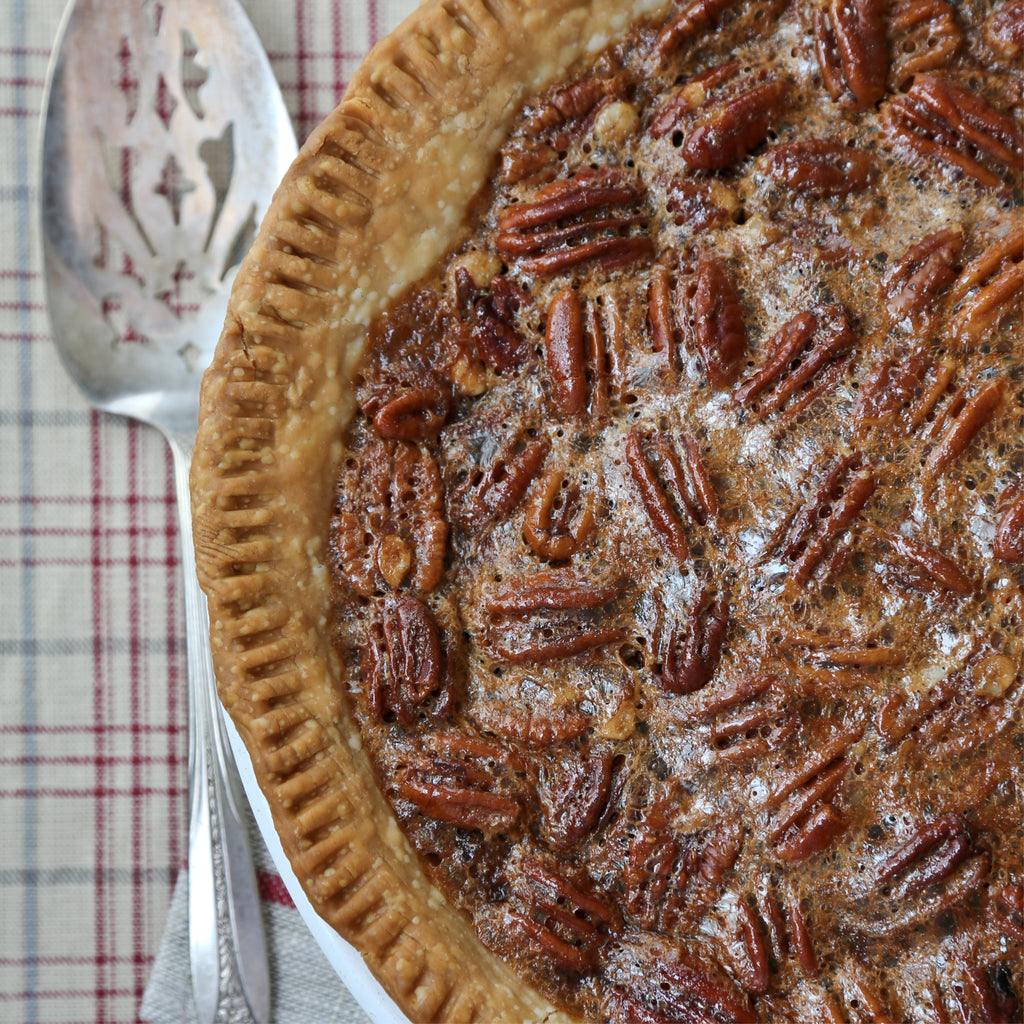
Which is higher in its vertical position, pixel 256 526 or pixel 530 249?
pixel 530 249

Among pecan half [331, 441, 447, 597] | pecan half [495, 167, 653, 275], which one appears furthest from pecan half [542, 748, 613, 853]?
pecan half [495, 167, 653, 275]

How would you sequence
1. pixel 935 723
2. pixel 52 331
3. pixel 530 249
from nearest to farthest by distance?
pixel 935 723 → pixel 530 249 → pixel 52 331

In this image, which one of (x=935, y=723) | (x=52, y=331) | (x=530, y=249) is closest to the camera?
(x=935, y=723)

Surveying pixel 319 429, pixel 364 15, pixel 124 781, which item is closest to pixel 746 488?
pixel 319 429

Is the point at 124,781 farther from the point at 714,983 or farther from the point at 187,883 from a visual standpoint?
the point at 714,983

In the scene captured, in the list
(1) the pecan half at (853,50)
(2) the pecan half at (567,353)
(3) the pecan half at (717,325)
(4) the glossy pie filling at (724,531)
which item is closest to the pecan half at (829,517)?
(4) the glossy pie filling at (724,531)

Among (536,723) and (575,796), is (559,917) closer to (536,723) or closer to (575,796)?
(575,796)


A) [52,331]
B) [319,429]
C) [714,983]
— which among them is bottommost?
[714,983]

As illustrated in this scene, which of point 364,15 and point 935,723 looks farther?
point 364,15

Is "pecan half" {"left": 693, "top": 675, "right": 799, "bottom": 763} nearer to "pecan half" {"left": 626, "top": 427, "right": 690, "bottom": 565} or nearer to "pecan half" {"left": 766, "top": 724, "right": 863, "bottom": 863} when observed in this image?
"pecan half" {"left": 766, "top": 724, "right": 863, "bottom": 863}
